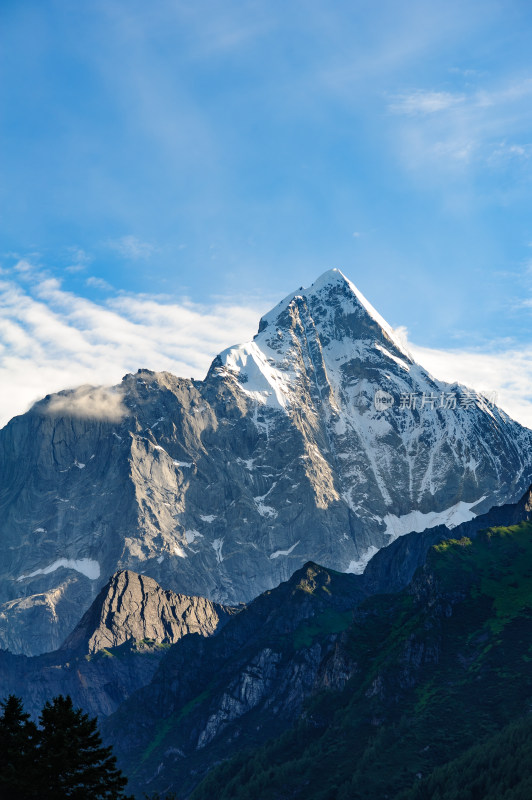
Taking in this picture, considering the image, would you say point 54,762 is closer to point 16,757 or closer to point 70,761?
point 70,761

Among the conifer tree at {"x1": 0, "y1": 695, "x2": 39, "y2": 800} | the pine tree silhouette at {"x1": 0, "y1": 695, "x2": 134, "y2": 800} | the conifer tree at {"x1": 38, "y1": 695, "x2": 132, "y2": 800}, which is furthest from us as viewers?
the conifer tree at {"x1": 38, "y1": 695, "x2": 132, "y2": 800}

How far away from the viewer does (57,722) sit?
3270 inches

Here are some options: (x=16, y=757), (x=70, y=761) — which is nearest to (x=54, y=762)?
(x=70, y=761)

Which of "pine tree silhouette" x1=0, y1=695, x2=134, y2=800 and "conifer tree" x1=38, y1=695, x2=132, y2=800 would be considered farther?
"conifer tree" x1=38, y1=695, x2=132, y2=800

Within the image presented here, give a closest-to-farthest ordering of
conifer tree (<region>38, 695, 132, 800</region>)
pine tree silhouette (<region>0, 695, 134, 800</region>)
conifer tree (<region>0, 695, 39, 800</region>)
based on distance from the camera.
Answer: conifer tree (<region>0, 695, 39, 800</region>), pine tree silhouette (<region>0, 695, 134, 800</region>), conifer tree (<region>38, 695, 132, 800</region>)

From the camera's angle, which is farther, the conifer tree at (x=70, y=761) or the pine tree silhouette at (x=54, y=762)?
the conifer tree at (x=70, y=761)

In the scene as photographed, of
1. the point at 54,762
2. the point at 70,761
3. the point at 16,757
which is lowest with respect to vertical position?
the point at 70,761

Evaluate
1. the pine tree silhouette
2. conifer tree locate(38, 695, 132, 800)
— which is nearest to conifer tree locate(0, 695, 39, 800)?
the pine tree silhouette

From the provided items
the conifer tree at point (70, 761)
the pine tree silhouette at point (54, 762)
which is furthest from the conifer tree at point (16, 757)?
the conifer tree at point (70, 761)

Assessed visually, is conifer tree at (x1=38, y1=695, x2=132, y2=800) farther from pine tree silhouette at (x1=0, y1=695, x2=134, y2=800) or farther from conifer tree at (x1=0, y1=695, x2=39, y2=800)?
conifer tree at (x1=0, y1=695, x2=39, y2=800)

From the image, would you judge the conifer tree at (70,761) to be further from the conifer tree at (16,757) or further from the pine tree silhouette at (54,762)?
the conifer tree at (16,757)

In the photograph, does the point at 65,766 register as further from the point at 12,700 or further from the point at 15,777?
the point at 12,700

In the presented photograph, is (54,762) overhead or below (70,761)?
overhead

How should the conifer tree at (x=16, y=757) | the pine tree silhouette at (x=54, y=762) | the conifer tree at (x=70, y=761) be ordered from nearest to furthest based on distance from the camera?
the conifer tree at (x=16, y=757), the pine tree silhouette at (x=54, y=762), the conifer tree at (x=70, y=761)
